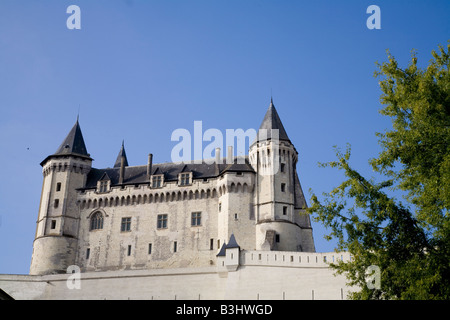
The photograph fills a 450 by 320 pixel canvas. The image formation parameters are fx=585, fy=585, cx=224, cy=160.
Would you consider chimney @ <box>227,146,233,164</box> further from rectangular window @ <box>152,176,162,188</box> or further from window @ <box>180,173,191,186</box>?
rectangular window @ <box>152,176,162,188</box>

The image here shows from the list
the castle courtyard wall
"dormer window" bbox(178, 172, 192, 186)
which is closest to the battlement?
the castle courtyard wall

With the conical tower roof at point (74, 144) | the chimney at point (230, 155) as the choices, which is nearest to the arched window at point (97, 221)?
the conical tower roof at point (74, 144)

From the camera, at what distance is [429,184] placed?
1784 centimetres

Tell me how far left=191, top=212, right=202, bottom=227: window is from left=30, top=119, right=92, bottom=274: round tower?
10.0 meters

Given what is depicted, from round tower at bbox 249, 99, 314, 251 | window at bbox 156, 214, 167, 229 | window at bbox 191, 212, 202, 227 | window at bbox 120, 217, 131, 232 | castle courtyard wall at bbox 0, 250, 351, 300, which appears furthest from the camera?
window at bbox 120, 217, 131, 232

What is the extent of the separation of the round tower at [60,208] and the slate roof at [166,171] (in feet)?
3.83

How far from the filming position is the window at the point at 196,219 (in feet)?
152

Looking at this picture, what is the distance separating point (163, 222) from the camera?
4731 cm

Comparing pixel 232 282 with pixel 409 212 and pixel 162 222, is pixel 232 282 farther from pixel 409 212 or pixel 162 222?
pixel 409 212

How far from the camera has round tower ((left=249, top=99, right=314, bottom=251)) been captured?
141ft

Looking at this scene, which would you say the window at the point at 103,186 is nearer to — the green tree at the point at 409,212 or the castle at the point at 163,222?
the castle at the point at 163,222

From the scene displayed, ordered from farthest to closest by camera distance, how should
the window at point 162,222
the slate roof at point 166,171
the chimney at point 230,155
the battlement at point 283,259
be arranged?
the chimney at point 230,155 < the slate roof at point 166,171 < the window at point 162,222 < the battlement at point 283,259
